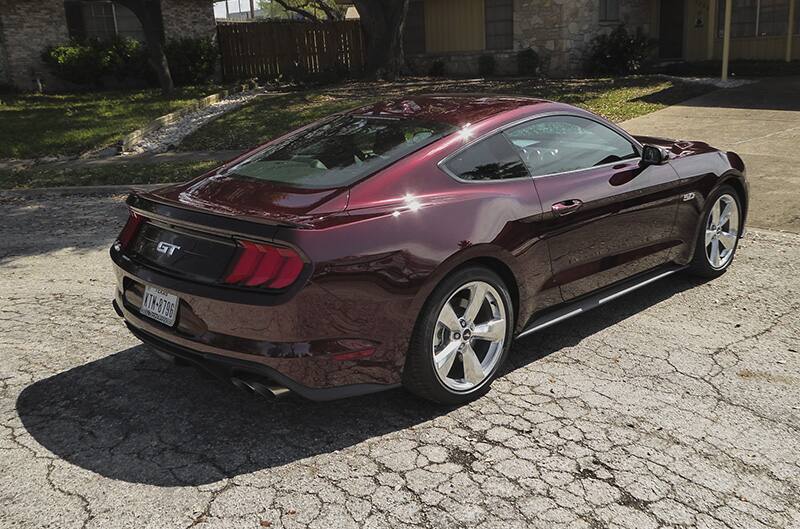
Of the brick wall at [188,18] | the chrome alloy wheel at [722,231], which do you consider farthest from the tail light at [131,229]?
the brick wall at [188,18]

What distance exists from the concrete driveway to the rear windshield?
4475 mm

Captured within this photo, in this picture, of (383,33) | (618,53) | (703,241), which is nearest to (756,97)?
(618,53)

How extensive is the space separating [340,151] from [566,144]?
1415 millimetres

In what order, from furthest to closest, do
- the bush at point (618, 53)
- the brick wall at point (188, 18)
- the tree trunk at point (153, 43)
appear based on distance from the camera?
the brick wall at point (188, 18)
the bush at point (618, 53)
the tree trunk at point (153, 43)

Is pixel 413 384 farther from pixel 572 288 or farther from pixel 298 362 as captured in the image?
pixel 572 288

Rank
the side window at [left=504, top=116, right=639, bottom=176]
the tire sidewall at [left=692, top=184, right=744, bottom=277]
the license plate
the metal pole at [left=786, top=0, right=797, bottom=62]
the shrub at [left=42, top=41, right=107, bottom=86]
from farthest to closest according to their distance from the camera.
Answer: the shrub at [left=42, top=41, right=107, bottom=86] < the metal pole at [left=786, top=0, right=797, bottom=62] < the tire sidewall at [left=692, top=184, right=744, bottom=277] < the side window at [left=504, top=116, right=639, bottom=176] < the license plate

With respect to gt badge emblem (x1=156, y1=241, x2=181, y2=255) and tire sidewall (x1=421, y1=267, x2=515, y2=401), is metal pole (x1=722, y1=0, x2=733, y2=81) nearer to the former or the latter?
tire sidewall (x1=421, y1=267, x2=515, y2=401)

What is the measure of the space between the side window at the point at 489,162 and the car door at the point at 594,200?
10 centimetres

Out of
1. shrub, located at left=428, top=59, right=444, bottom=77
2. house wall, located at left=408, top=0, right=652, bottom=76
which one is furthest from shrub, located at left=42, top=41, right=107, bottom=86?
shrub, located at left=428, top=59, right=444, bottom=77

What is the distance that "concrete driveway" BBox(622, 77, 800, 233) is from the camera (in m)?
7.72

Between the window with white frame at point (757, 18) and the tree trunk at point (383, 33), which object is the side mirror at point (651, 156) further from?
the window with white frame at point (757, 18)

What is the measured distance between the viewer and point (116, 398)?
12.9 feet

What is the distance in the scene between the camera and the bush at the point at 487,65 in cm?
2298

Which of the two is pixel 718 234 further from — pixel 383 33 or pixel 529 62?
pixel 529 62
